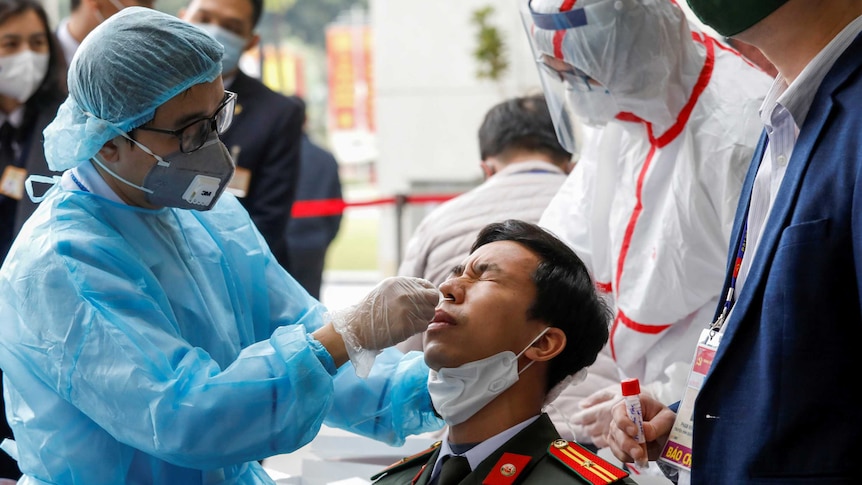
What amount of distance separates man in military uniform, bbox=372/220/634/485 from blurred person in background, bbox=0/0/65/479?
6.66 ft

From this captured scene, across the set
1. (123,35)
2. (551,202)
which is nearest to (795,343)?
(123,35)

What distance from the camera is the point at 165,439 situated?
5.62ft

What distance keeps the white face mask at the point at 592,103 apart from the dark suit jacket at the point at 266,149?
1.37 meters

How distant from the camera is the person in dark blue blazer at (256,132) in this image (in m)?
3.78

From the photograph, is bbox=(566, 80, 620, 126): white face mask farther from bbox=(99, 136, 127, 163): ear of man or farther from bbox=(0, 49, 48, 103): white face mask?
bbox=(0, 49, 48, 103): white face mask

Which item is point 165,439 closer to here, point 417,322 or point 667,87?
point 417,322

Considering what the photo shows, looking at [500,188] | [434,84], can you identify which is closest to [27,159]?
[500,188]

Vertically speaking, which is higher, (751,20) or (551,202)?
(751,20)

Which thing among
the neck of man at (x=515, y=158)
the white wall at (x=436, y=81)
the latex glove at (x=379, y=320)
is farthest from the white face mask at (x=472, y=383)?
the white wall at (x=436, y=81)

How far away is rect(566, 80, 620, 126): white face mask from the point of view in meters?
2.78

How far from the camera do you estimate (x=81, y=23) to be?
3777mm

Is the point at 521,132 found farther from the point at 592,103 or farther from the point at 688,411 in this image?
the point at 688,411

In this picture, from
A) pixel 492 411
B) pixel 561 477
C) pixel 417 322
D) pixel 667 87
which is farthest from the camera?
pixel 667 87

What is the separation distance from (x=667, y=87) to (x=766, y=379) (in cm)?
136
